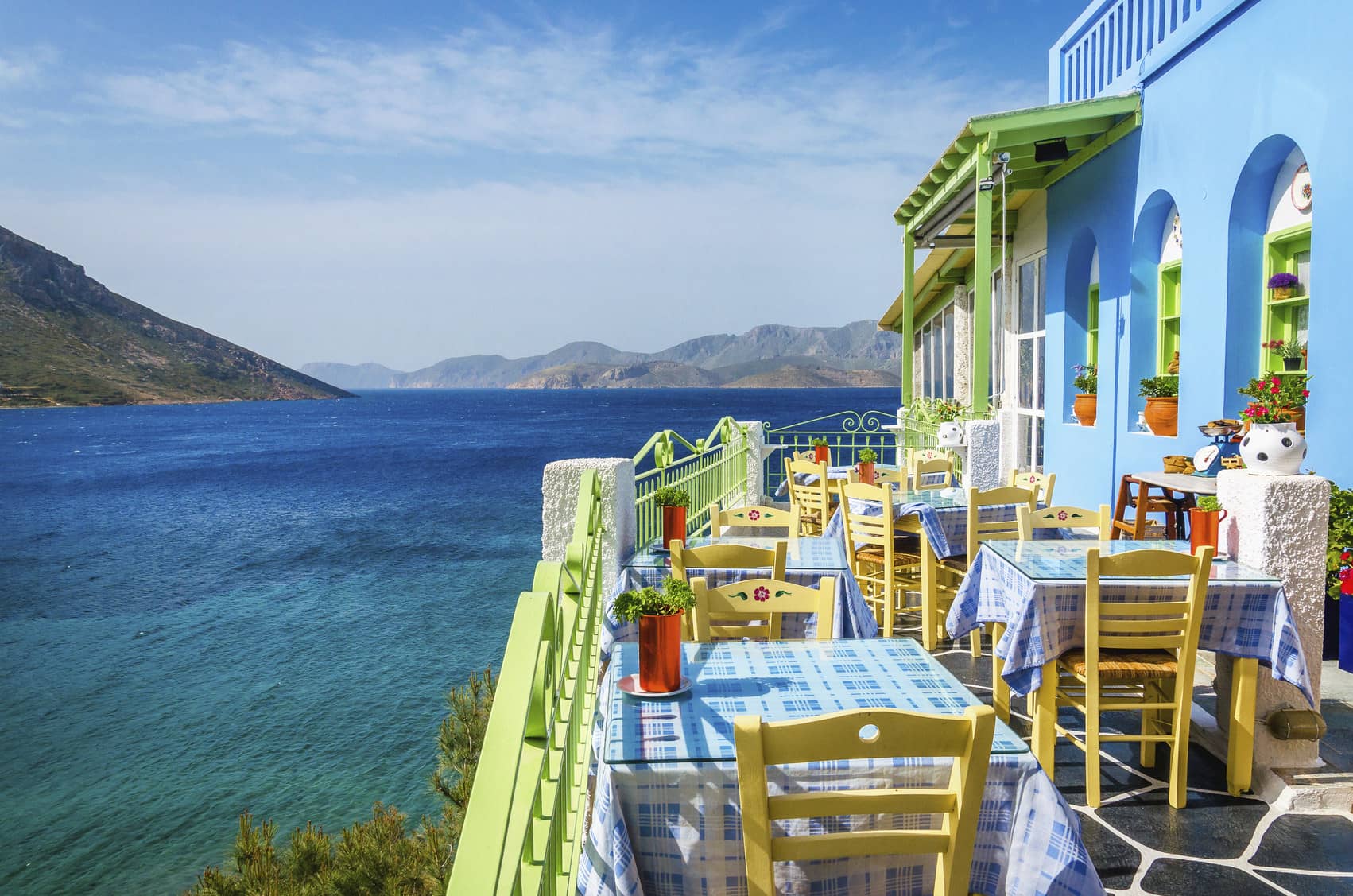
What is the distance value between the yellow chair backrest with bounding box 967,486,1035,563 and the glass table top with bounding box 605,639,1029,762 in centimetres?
247

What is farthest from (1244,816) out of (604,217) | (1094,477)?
(604,217)

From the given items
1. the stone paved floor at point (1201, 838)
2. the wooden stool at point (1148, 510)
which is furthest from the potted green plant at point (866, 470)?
the stone paved floor at point (1201, 838)

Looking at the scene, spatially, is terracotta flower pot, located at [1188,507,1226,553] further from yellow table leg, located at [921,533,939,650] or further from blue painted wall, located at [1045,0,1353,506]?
blue painted wall, located at [1045,0,1353,506]

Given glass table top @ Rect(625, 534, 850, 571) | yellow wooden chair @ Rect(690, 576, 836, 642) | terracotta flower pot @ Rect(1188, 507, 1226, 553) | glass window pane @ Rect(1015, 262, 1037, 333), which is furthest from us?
glass window pane @ Rect(1015, 262, 1037, 333)

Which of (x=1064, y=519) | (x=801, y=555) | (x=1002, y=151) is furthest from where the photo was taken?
(x=1002, y=151)

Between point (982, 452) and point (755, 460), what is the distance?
2.66 metres

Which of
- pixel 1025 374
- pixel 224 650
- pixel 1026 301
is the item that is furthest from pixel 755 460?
pixel 224 650

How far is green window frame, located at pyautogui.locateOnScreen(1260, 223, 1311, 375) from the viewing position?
20.0 feet

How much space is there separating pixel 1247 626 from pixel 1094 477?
5.52 m

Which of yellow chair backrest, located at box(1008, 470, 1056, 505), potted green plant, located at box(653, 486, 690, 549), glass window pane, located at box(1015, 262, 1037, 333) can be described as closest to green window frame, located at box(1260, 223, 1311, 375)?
yellow chair backrest, located at box(1008, 470, 1056, 505)

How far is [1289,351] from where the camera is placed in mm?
6023

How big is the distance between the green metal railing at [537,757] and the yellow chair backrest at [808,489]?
4.70 meters

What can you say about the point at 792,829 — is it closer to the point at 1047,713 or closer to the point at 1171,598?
the point at 1047,713

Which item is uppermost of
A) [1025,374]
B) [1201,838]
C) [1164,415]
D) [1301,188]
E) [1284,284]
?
[1301,188]
